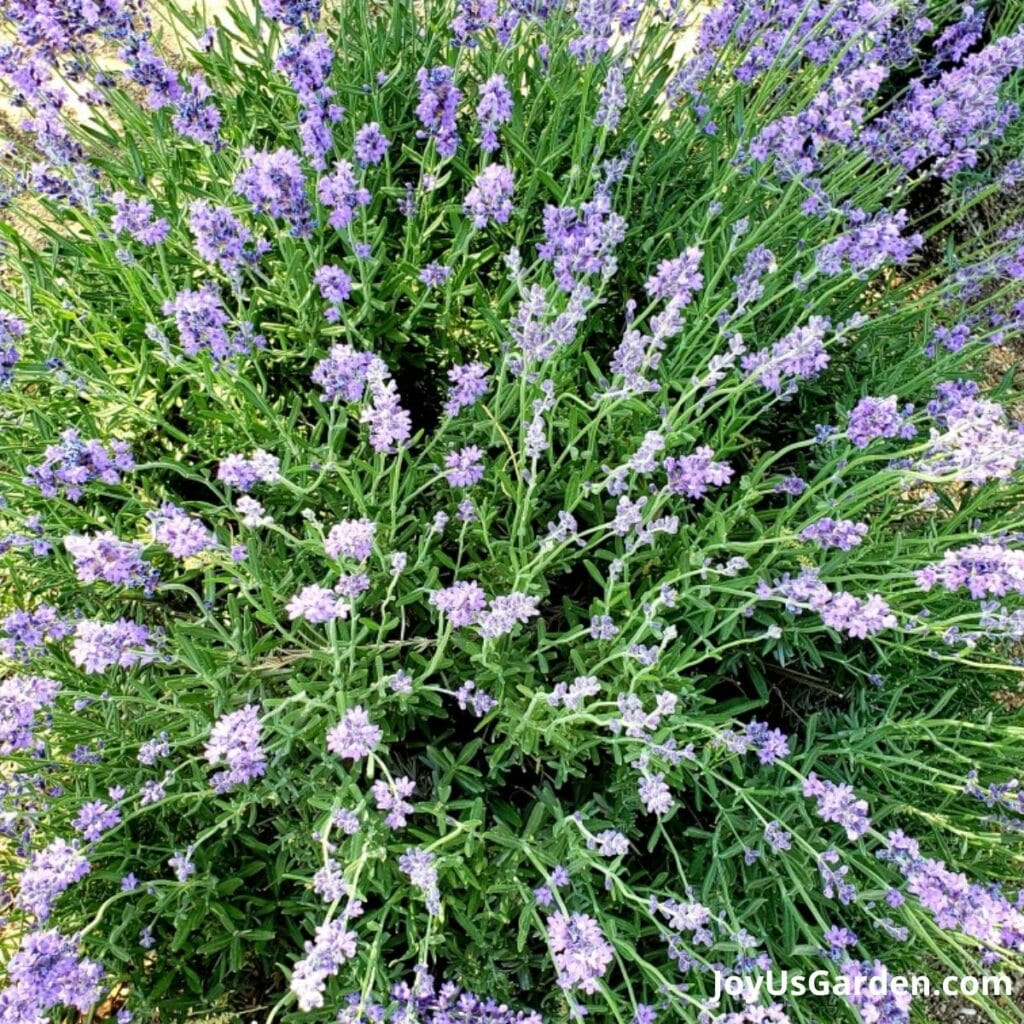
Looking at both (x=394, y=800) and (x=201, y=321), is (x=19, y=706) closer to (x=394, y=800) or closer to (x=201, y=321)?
(x=394, y=800)

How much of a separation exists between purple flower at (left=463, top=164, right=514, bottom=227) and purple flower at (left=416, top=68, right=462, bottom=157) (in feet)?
0.68

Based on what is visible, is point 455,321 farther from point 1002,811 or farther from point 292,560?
point 1002,811

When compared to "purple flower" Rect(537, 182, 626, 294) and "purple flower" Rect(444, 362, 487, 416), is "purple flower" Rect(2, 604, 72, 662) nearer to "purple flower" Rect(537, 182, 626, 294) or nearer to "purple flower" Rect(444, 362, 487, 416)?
"purple flower" Rect(444, 362, 487, 416)

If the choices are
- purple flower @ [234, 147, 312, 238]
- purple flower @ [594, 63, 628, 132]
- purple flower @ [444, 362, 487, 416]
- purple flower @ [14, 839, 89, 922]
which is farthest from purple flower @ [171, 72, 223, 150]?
purple flower @ [14, 839, 89, 922]

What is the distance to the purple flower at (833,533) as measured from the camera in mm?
2188

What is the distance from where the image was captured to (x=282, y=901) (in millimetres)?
2439

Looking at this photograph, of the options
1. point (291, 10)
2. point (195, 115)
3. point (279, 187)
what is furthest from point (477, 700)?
point (291, 10)

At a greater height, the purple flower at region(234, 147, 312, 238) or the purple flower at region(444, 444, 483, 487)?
the purple flower at region(234, 147, 312, 238)

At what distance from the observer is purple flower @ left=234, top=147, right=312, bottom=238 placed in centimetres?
212

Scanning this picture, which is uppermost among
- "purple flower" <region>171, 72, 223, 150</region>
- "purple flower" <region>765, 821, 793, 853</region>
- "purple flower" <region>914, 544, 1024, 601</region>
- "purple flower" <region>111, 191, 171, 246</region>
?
"purple flower" <region>171, 72, 223, 150</region>

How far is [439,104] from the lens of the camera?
237 centimetres

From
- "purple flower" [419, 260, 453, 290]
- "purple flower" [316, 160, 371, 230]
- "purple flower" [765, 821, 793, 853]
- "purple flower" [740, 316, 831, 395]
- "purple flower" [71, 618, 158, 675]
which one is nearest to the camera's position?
"purple flower" [71, 618, 158, 675]

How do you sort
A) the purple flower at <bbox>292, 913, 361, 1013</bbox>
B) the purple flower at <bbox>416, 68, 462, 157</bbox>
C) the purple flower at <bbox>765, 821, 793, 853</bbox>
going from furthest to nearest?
1. the purple flower at <bbox>416, 68, 462, 157</bbox>
2. the purple flower at <bbox>765, 821, 793, 853</bbox>
3. the purple flower at <bbox>292, 913, 361, 1013</bbox>

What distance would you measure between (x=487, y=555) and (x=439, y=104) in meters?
1.26
